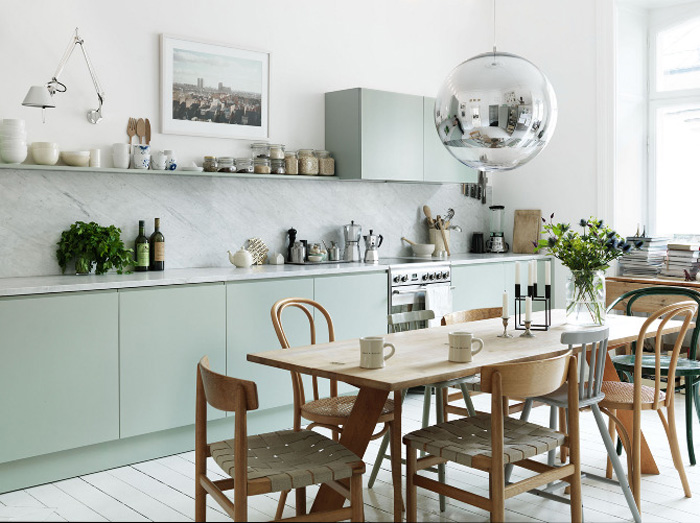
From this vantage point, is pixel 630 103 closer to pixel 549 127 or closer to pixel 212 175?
pixel 212 175

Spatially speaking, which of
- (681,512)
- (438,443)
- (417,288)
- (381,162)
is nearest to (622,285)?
(417,288)

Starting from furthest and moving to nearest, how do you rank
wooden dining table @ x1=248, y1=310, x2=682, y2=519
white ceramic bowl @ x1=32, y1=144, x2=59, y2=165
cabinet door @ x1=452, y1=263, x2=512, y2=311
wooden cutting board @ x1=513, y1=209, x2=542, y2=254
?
wooden cutting board @ x1=513, y1=209, x2=542, y2=254, cabinet door @ x1=452, y1=263, x2=512, y2=311, white ceramic bowl @ x1=32, y1=144, x2=59, y2=165, wooden dining table @ x1=248, y1=310, x2=682, y2=519

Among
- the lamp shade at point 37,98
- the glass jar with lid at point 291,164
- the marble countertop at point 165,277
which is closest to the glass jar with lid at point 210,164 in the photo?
the glass jar with lid at point 291,164

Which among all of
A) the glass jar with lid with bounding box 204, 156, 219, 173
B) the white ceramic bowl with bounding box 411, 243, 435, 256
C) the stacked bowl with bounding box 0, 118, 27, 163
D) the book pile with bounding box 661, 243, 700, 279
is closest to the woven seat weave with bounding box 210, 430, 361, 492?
the stacked bowl with bounding box 0, 118, 27, 163

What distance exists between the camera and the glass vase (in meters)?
3.70

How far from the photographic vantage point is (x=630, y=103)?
615 centimetres

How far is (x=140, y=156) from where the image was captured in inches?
177

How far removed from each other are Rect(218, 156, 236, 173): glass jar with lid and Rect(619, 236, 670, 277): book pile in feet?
9.96

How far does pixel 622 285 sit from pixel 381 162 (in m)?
2.02

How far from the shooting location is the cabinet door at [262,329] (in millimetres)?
4402

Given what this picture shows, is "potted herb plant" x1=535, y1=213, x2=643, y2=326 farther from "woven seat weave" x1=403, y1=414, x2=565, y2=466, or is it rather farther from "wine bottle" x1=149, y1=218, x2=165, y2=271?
"wine bottle" x1=149, y1=218, x2=165, y2=271

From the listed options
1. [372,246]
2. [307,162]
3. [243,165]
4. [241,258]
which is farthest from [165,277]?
[372,246]

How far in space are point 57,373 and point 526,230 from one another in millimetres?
4035

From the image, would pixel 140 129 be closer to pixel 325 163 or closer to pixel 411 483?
pixel 325 163
